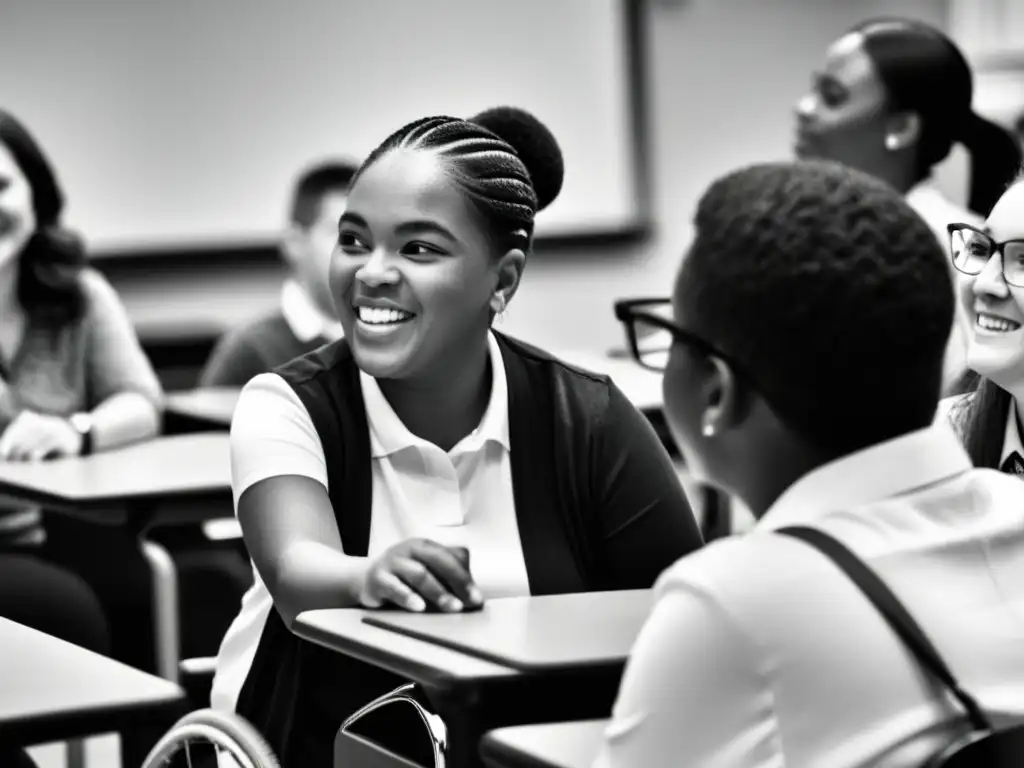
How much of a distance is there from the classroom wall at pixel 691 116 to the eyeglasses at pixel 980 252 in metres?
5.43

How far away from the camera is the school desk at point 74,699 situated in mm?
1505

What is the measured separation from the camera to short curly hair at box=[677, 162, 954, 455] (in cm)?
123

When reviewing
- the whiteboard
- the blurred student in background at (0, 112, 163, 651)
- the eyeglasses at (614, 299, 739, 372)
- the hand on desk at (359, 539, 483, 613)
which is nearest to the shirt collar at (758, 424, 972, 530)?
the eyeglasses at (614, 299, 739, 372)

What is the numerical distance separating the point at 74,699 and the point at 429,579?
0.36 m

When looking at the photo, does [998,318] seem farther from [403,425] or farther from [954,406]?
[403,425]

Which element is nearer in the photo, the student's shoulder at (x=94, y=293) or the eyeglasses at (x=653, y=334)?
the eyeglasses at (x=653, y=334)

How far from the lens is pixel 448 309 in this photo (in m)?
2.01

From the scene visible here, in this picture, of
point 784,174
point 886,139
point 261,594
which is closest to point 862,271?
point 784,174

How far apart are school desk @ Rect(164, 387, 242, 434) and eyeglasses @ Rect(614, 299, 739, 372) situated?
247 centimetres

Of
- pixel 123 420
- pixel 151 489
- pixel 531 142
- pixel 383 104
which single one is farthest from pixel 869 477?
pixel 383 104

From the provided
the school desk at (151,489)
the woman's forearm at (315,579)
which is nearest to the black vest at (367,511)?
the woman's forearm at (315,579)

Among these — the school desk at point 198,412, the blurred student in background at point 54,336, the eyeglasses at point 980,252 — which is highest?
the eyeglasses at point 980,252

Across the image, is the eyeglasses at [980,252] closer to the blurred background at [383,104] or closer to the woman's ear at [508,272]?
the woman's ear at [508,272]

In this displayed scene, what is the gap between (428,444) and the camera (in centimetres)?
202
